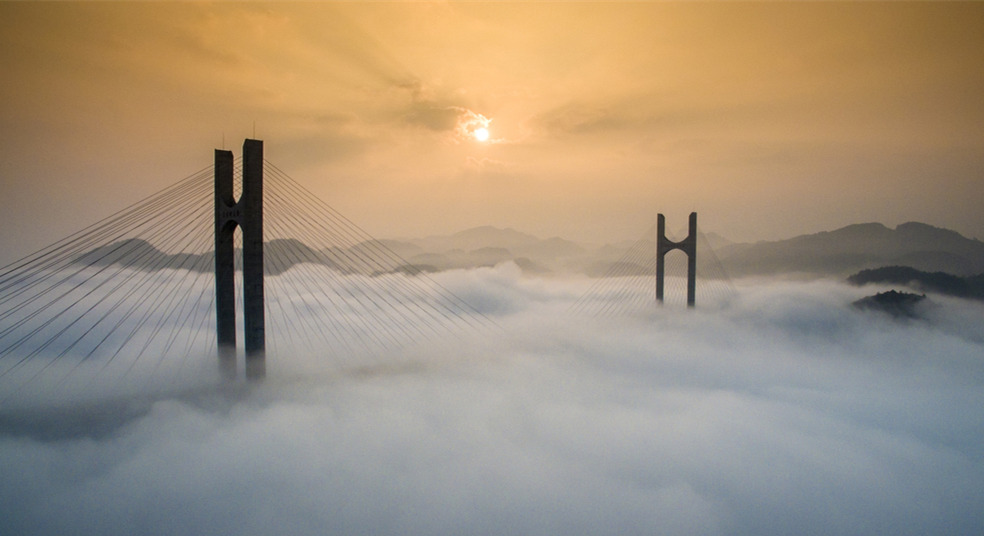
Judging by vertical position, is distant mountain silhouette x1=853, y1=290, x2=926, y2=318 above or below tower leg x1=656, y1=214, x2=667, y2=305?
below

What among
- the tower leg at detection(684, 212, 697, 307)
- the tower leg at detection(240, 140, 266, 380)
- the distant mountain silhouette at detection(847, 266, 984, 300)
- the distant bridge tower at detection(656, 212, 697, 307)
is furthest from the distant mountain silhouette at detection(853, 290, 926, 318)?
the tower leg at detection(240, 140, 266, 380)

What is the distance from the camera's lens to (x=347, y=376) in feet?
51.6

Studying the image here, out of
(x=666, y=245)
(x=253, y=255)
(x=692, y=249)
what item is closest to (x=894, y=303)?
(x=692, y=249)

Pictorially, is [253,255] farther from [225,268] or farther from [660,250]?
[660,250]

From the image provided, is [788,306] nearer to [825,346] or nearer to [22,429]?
[825,346]

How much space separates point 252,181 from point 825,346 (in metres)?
68.2

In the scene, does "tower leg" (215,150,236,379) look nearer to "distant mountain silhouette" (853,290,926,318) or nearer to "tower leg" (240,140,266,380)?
"tower leg" (240,140,266,380)

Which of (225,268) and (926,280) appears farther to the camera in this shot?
(926,280)

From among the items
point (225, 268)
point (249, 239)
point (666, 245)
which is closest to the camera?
point (249, 239)

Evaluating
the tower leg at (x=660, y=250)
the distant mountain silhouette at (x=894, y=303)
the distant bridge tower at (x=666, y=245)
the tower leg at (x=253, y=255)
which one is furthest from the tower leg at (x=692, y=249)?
the distant mountain silhouette at (x=894, y=303)

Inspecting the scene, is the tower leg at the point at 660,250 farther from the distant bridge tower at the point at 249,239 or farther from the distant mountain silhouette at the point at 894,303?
the distant mountain silhouette at the point at 894,303

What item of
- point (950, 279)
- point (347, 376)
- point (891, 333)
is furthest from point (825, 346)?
point (347, 376)

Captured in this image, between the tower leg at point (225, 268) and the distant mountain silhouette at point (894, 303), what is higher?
the tower leg at point (225, 268)

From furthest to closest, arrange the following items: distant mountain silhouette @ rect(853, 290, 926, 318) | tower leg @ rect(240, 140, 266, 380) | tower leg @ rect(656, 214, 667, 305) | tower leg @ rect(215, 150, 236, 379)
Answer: distant mountain silhouette @ rect(853, 290, 926, 318), tower leg @ rect(656, 214, 667, 305), tower leg @ rect(215, 150, 236, 379), tower leg @ rect(240, 140, 266, 380)
